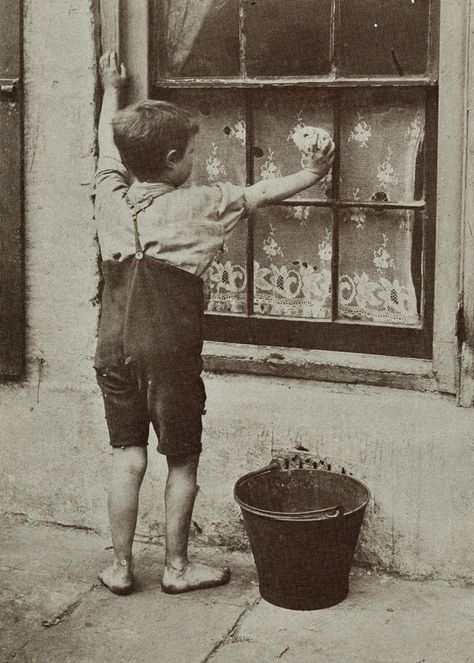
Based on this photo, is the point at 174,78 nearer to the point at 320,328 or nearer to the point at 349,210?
the point at 349,210

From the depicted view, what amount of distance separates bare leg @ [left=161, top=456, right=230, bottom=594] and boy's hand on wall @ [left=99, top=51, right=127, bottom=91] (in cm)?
171

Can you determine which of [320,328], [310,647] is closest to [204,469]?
[320,328]

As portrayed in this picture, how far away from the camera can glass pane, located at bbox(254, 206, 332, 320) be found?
457cm

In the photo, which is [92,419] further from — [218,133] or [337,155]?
[337,155]

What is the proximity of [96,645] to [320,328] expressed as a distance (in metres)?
1.67

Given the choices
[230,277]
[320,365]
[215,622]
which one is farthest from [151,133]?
[215,622]

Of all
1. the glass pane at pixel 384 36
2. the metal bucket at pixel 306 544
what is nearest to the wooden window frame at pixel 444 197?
the glass pane at pixel 384 36

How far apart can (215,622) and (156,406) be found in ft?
2.89

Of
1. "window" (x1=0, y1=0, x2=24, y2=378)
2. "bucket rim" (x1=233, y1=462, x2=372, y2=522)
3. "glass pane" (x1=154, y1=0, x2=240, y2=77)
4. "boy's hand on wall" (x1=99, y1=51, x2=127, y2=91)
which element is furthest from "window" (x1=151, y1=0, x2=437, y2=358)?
"window" (x1=0, y1=0, x2=24, y2=378)

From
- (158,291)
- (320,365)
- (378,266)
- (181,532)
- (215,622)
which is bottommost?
(215,622)

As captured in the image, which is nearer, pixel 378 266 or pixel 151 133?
pixel 151 133

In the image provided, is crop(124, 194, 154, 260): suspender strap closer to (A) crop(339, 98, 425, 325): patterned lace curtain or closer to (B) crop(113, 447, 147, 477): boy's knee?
(B) crop(113, 447, 147, 477): boy's knee

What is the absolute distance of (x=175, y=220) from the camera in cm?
395

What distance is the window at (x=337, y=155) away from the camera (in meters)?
4.30
